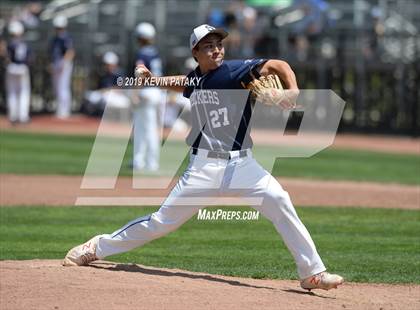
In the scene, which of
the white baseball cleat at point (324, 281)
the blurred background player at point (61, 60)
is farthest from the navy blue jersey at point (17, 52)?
the white baseball cleat at point (324, 281)

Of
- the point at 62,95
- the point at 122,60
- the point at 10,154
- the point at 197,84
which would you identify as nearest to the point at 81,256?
the point at 197,84

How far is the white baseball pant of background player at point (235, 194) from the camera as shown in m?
8.19

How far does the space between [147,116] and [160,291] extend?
10101 millimetres

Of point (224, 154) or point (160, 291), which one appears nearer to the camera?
point (160, 291)

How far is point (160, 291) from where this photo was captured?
7926 millimetres

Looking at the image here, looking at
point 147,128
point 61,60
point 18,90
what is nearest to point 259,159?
point 147,128

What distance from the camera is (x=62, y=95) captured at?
2873 centimetres

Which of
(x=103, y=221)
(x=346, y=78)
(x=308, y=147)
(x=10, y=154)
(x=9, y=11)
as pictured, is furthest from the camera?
(x=9, y=11)

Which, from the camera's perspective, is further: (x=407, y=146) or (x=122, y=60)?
(x=122, y=60)

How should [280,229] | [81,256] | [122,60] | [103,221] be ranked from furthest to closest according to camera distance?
1. [122,60]
2. [103,221]
3. [81,256]
4. [280,229]

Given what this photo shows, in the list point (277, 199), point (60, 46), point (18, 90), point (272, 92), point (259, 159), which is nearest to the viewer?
point (272, 92)

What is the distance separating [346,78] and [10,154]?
11152 mm

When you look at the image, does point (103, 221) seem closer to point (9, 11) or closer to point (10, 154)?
point (10, 154)

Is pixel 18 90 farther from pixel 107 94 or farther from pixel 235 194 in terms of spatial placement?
pixel 235 194
